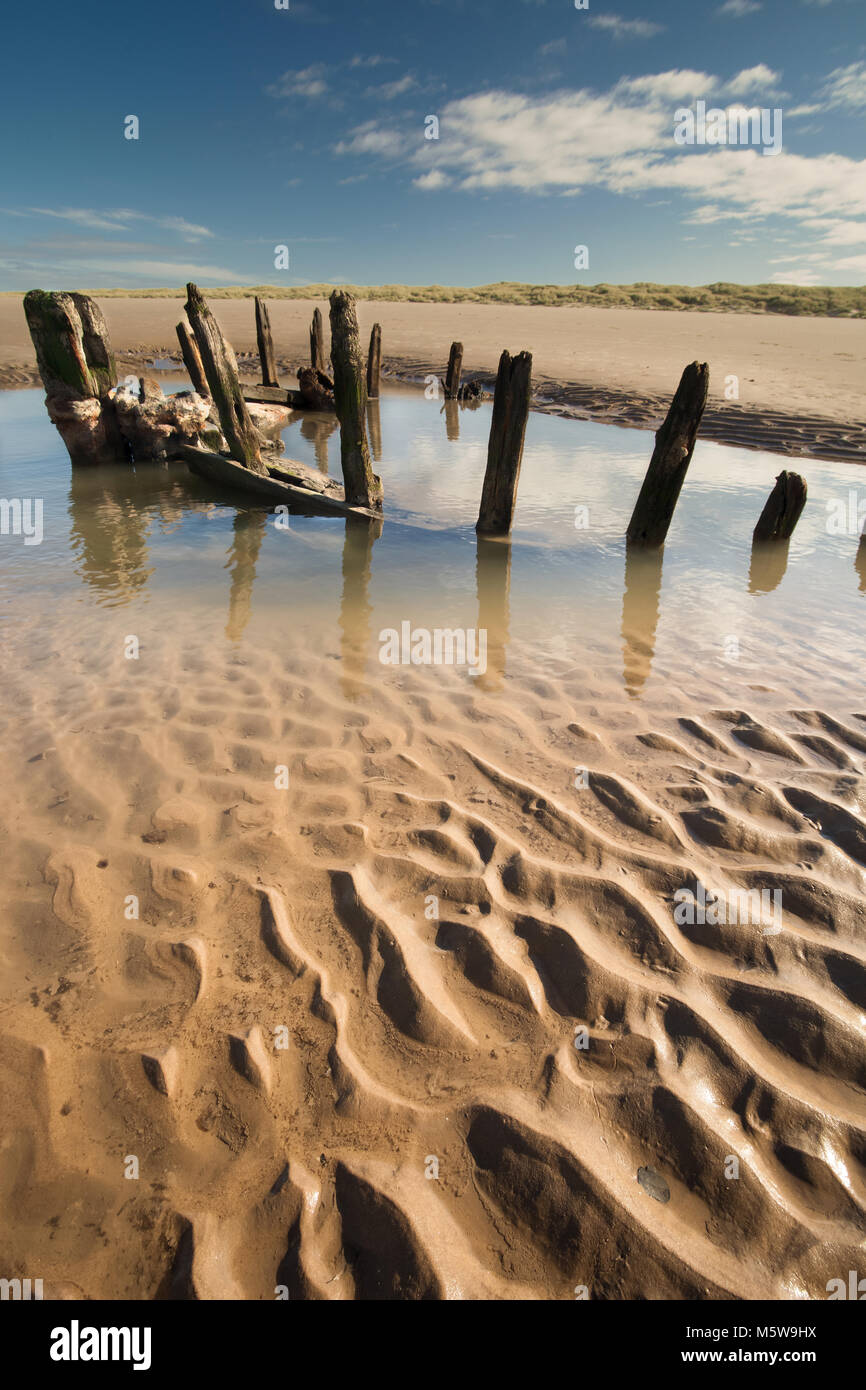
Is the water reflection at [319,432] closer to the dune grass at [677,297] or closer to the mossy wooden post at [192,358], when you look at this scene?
the mossy wooden post at [192,358]

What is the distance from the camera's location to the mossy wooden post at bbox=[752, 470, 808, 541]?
309 inches

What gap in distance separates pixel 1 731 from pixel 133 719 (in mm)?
780

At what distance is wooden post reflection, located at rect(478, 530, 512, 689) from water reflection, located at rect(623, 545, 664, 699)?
1011 millimetres

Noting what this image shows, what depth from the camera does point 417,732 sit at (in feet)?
13.6

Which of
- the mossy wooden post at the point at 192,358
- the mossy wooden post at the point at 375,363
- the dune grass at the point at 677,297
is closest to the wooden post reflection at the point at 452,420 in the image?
the mossy wooden post at the point at 375,363

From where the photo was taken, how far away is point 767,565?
7.80 meters

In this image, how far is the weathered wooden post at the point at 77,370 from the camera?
10.1 meters

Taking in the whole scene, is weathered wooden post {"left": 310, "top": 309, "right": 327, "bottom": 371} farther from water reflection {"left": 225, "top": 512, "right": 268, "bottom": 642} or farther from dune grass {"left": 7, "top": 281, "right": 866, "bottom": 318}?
dune grass {"left": 7, "top": 281, "right": 866, "bottom": 318}

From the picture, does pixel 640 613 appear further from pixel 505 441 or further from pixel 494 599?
pixel 505 441

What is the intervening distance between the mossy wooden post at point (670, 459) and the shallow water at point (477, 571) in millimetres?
425

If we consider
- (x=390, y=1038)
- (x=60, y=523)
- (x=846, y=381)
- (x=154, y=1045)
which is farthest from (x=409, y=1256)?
(x=846, y=381)

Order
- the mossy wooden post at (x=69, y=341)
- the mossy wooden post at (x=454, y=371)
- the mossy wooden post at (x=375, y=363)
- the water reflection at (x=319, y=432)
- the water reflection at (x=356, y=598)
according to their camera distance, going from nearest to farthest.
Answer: the water reflection at (x=356, y=598), the mossy wooden post at (x=69, y=341), the water reflection at (x=319, y=432), the mossy wooden post at (x=375, y=363), the mossy wooden post at (x=454, y=371)

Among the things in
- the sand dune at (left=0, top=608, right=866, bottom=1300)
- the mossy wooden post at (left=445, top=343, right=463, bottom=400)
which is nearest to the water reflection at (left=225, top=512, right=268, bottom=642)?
the sand dune at (left=0, top=608, right=866, bottom=1300)
